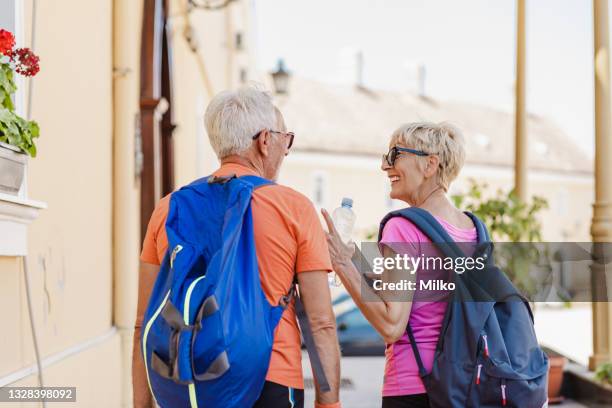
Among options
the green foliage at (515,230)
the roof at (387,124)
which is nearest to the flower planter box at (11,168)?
the green foliage at (515,230)

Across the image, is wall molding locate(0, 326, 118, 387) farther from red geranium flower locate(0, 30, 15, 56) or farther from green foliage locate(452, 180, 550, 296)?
green foliage locate(452, 180, 550, 296)

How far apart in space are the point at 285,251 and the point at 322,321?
22 cm

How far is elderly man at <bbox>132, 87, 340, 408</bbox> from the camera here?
2.22 metres

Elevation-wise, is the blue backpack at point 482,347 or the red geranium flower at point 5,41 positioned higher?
the red geranium flower at point 5,41

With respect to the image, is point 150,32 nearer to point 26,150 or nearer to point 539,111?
point 26,150

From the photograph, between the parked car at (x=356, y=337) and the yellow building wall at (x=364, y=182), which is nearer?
the parked car at (x=356, y=337)

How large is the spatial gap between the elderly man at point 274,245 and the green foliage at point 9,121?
763mm

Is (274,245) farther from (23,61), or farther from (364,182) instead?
(364,182)

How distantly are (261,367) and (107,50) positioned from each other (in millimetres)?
3531

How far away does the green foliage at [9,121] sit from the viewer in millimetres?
2803

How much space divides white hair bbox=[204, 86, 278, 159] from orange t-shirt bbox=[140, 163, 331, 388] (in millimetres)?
175

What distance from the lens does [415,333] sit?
258cm

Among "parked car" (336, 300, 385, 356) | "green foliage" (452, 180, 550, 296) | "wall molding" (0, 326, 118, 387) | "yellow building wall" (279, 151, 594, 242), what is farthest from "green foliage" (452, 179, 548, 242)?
"yellow building wall" (279, 151, 594, 242)

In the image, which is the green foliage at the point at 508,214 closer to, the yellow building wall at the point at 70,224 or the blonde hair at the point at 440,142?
the yellow building wall at the point at 70,224
